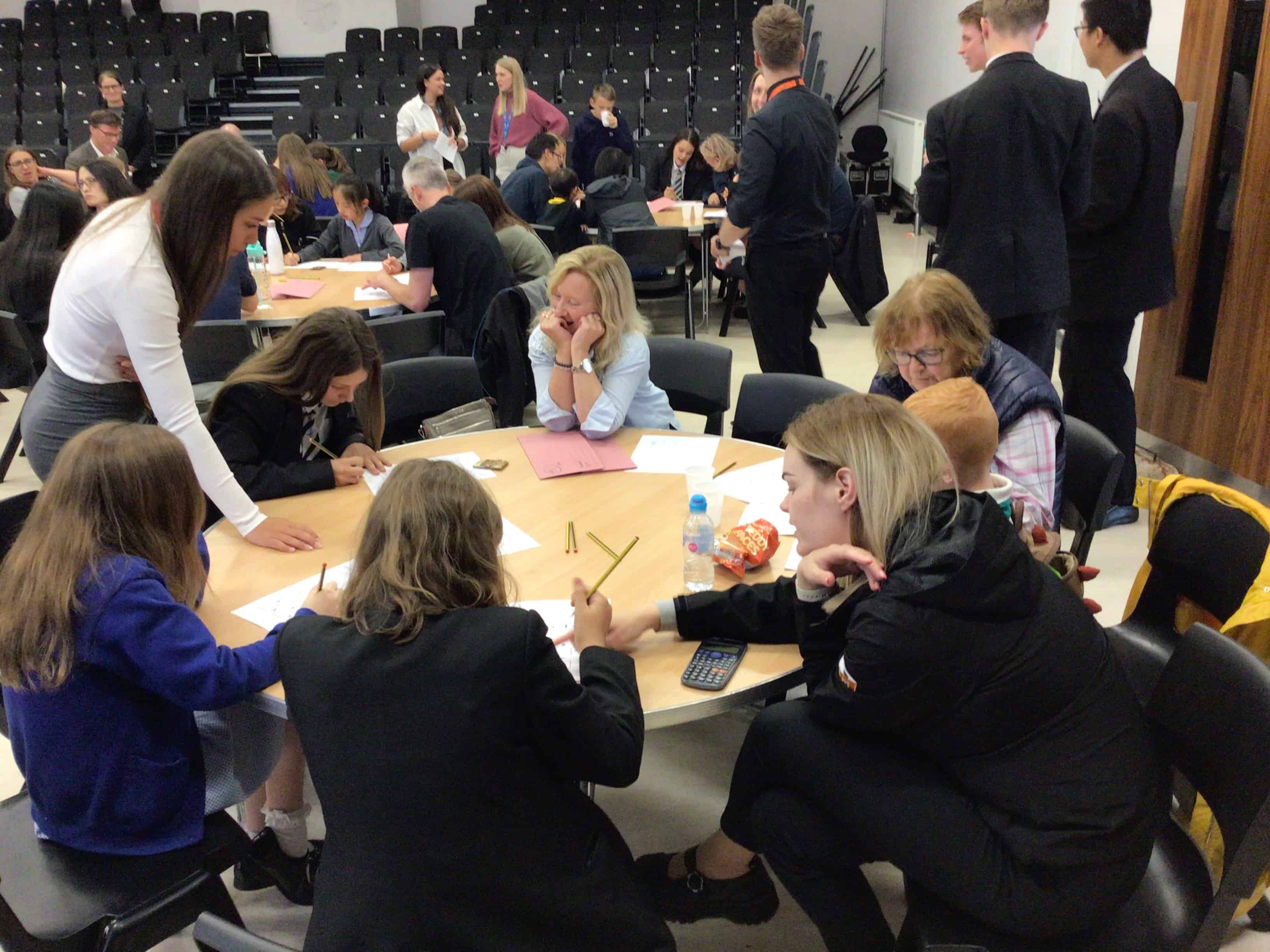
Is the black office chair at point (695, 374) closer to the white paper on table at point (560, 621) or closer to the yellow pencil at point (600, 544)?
the yellow pencil at point (600, 544)

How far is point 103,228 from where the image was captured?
216 centimetres

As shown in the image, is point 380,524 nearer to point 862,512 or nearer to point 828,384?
point 862,512

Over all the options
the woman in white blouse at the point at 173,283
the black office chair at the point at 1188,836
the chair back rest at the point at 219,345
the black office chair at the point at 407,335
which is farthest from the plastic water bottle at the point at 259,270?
the black office chair at the point at 1188,836

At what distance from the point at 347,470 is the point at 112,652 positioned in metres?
1.04

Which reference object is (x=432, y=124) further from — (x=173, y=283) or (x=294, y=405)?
(x=173, y=283)

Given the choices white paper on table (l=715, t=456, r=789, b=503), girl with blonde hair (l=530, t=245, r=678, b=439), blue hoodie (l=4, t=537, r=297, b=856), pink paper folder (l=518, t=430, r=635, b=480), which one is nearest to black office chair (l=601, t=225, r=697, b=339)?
girl with blonde hair (l=530, t=245, r=678, b=439)

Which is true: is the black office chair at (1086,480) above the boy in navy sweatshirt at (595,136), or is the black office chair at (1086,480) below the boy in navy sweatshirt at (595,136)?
below


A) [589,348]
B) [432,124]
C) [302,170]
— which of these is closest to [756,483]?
[589,348]

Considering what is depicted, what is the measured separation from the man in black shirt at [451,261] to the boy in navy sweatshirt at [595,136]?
349cm

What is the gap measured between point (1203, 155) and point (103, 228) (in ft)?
13.0

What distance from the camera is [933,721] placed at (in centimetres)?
158

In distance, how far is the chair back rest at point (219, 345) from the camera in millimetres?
3906

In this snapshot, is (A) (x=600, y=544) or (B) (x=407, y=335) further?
(B) (x=407, y=335)

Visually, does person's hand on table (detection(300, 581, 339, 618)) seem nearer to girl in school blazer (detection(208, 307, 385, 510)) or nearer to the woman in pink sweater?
girl in school blazer (detection(208, 307, 385, 510))
